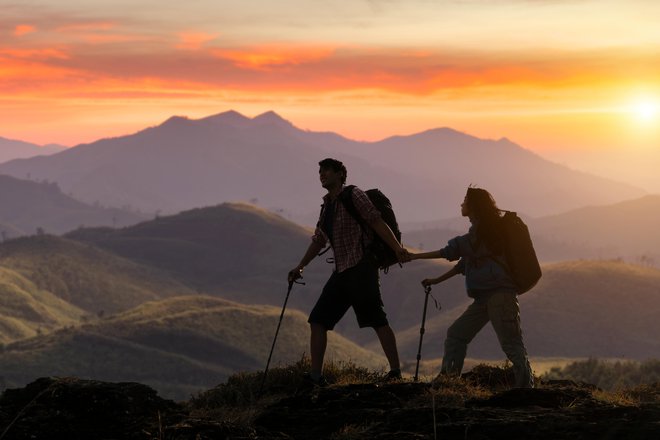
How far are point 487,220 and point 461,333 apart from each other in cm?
127

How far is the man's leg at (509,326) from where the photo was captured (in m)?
8.93

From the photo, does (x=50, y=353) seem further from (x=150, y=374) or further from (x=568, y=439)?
(x=568, y=439)

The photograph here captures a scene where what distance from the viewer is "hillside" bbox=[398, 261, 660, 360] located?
484 feet

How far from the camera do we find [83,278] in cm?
18888

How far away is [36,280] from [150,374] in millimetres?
65332

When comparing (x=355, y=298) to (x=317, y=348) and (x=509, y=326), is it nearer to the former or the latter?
(x=317, y=348)

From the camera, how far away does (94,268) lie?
637ft

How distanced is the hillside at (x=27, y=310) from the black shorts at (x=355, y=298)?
Answer: 150971mm

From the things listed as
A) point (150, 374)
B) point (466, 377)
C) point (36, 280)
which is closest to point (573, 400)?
point (466, 377)

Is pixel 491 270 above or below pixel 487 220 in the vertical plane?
below

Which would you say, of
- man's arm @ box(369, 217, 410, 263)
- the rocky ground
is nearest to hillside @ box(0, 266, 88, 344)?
man's arm @ box(369, 217, 410, 263)

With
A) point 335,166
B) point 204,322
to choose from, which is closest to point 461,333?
point 335,166

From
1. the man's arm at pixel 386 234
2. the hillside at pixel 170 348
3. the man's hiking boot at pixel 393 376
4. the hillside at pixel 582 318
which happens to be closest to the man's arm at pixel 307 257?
the man's arm at pixel 386 234

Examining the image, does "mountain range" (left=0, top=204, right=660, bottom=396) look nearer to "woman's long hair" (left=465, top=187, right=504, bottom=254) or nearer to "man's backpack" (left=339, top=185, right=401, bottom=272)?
"man's backpack" (left=339, top=185, right=401, bottom=272)
